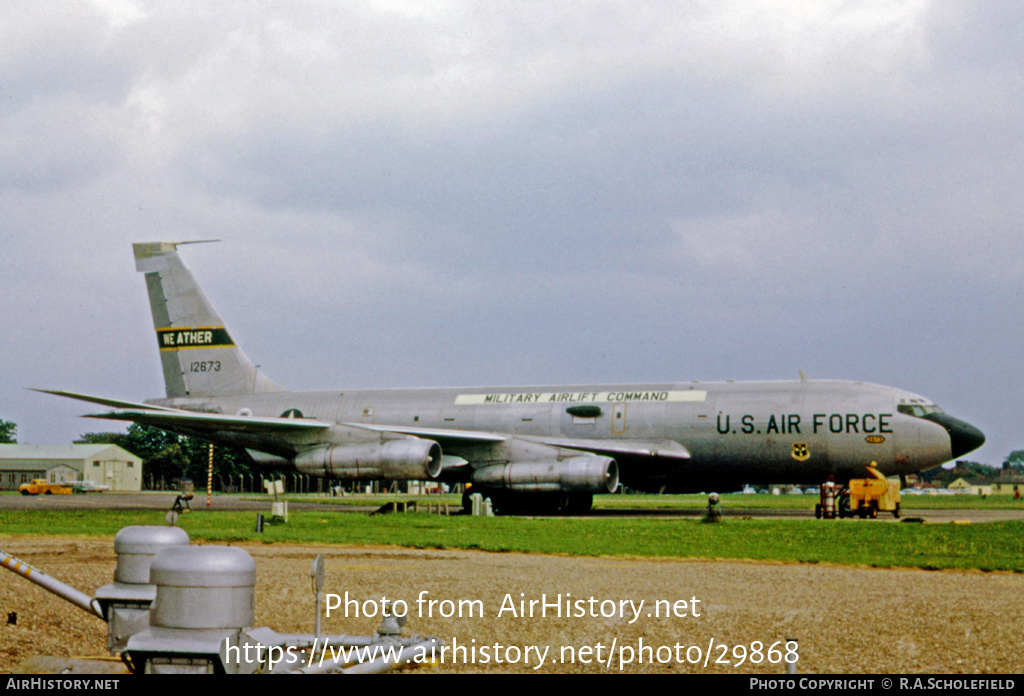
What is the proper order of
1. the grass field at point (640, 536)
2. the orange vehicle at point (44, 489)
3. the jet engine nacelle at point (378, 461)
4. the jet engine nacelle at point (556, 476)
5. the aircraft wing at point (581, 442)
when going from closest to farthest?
the grass field at point (640, 536) → the jet engine nacelle at point (556, 476) → the jet engine nacelle at point (378, 461) → the aircraft wing at point (581, 442) → the orange vehicle at point (44, 489)

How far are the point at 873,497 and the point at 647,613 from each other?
18099 mm

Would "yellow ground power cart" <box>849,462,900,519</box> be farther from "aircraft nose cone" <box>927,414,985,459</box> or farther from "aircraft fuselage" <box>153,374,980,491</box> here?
"aircraft nose cone" <box>927,414,985,459</box>

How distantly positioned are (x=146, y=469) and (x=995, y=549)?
9170 cm

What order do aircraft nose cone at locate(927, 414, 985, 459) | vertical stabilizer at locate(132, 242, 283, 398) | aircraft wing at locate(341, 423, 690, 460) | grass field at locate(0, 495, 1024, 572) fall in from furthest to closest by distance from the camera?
vertical stabilizer at locate(132, 242, 283, 398)
aircraft wing at locate(341, 423, 690, 460)
aircraft nose cone at locate(927, 414, 985, 459)
grass field at locate(0, 495, 1024, 572)

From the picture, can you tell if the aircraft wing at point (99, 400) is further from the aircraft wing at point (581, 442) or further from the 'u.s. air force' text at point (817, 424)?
the 'u.s. air force' text at point (817, 424)

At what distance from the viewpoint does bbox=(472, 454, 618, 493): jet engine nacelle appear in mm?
27078

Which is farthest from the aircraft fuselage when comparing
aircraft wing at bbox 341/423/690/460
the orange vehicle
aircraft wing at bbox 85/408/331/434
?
the orange vehicle

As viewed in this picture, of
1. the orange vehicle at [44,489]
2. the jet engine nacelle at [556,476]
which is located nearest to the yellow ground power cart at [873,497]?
the jet engine nacelle at [556,476]

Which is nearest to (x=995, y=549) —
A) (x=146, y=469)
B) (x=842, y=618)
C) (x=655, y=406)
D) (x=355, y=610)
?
(x=842, y=618)

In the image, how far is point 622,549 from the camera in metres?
15.6

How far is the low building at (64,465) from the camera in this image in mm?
85250

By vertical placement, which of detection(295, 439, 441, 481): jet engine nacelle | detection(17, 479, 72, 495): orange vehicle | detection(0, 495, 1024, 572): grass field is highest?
detection(295, 439, 441, 481): jet engine nacelle

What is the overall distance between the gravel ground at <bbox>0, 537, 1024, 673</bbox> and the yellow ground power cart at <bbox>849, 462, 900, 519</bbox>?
12.5 m

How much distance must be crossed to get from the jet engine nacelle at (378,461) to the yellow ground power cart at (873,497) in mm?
10882
